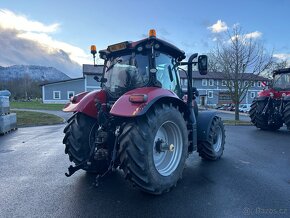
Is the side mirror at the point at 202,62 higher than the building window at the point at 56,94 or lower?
higher

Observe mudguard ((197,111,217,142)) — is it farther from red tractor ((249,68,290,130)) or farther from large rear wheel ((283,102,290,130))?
red tractor ((249,68,290,130))

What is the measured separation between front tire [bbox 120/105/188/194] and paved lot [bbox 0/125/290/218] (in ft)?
0.90

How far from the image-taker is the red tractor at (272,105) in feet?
38.1

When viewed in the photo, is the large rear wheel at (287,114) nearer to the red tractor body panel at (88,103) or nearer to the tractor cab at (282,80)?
the tractor cab at (282,80)

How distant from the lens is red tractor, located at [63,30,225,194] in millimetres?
3635

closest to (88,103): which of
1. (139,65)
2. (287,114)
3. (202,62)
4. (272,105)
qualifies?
(139,65)

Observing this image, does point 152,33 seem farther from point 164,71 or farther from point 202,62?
point 202,62

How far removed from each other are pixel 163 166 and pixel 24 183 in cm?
246

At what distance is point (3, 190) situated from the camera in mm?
4172

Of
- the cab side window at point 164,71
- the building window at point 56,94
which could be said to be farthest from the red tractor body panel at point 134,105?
the building window at point 56,94

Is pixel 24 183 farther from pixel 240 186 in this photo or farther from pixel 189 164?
pixel 240 186

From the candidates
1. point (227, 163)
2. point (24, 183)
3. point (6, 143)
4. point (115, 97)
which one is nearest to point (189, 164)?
point (227, 163)

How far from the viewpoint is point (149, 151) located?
367cm

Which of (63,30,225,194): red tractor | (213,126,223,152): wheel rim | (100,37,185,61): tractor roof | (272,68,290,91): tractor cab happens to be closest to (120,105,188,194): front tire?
(63,30,225,194): red tractor
